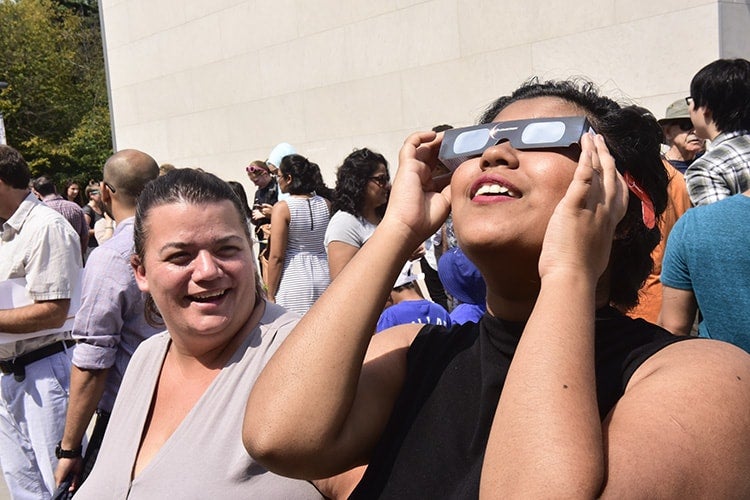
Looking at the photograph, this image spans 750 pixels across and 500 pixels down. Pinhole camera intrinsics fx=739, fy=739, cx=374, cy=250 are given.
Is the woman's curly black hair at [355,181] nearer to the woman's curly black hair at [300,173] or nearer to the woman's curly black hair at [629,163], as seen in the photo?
the woman's curly black hair at [300,173]

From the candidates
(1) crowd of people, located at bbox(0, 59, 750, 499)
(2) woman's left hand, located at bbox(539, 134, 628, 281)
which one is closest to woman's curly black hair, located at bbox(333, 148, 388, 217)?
(1) crowd of people, located at bbox(0, 59, 750, 499)

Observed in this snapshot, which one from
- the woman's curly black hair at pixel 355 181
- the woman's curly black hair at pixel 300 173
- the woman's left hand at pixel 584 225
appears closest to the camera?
the woman's left hand at pixel 584 225

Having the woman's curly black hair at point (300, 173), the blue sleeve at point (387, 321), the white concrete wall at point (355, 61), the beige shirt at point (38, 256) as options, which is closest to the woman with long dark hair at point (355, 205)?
the woman's curly black hair at point (300, 173)

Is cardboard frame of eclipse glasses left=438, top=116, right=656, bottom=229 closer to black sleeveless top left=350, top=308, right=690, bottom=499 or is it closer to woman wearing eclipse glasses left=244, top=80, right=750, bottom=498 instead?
woman wearing eclipse glasses left=244, top=80, right=750, bottom=498

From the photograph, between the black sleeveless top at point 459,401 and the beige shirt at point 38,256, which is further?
the beige shirt at point 38,256

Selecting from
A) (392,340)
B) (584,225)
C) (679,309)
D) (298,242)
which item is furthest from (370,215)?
(584,225)

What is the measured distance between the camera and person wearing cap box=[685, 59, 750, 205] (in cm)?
330

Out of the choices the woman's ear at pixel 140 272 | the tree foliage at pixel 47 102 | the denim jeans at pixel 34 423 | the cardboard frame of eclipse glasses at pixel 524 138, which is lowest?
the denim jeans at pixel 34 423

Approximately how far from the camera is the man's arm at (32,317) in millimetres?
3736

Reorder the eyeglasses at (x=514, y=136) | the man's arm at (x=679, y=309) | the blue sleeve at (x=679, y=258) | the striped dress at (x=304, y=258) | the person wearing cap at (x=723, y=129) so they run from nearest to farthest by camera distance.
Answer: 1. the eyeglasses at (x=514, y=136)
2. the blue sleeve at (x=679, y=258)
3. the man's arm at (x=679, y=309)
4. the person wearing cap at (x=723, y=129)
5. the striped dress at (x=304, y=258)

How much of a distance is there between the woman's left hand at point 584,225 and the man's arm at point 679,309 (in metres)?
1.73

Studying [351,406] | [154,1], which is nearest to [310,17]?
[154,1]

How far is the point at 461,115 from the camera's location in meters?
8.90

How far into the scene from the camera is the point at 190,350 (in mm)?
2232
